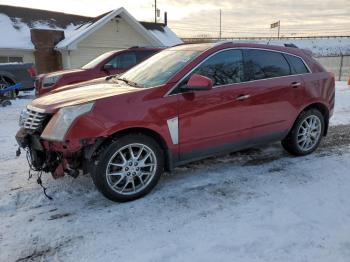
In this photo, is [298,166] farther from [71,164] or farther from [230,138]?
[71,164]

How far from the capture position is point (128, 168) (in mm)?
3938

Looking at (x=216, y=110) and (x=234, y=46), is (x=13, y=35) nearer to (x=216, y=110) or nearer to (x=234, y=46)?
(x=234, y=46)

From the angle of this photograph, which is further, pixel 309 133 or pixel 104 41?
pixel 104 41

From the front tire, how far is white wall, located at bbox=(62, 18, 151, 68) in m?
18.6

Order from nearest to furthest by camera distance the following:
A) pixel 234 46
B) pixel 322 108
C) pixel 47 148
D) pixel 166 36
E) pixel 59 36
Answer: pixel 47 148, pixel 234 46, pixel 322 108, pixel 59 36, pixel 166 36

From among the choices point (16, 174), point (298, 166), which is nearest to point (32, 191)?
point (16, 174)

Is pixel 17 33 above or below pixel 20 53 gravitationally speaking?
above

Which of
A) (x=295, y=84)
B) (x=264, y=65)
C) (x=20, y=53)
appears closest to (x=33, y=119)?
(x=264, y=65)

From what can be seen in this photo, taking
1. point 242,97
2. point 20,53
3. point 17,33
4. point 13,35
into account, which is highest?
point 17,33

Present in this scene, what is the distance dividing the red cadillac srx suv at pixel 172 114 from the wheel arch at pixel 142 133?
0.01m

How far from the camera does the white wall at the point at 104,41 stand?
842 inches

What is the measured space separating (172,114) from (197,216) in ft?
3.89

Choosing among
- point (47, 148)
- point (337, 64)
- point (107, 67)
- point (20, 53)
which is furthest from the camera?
point (337, 64)

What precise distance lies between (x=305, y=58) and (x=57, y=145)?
3880 mm
